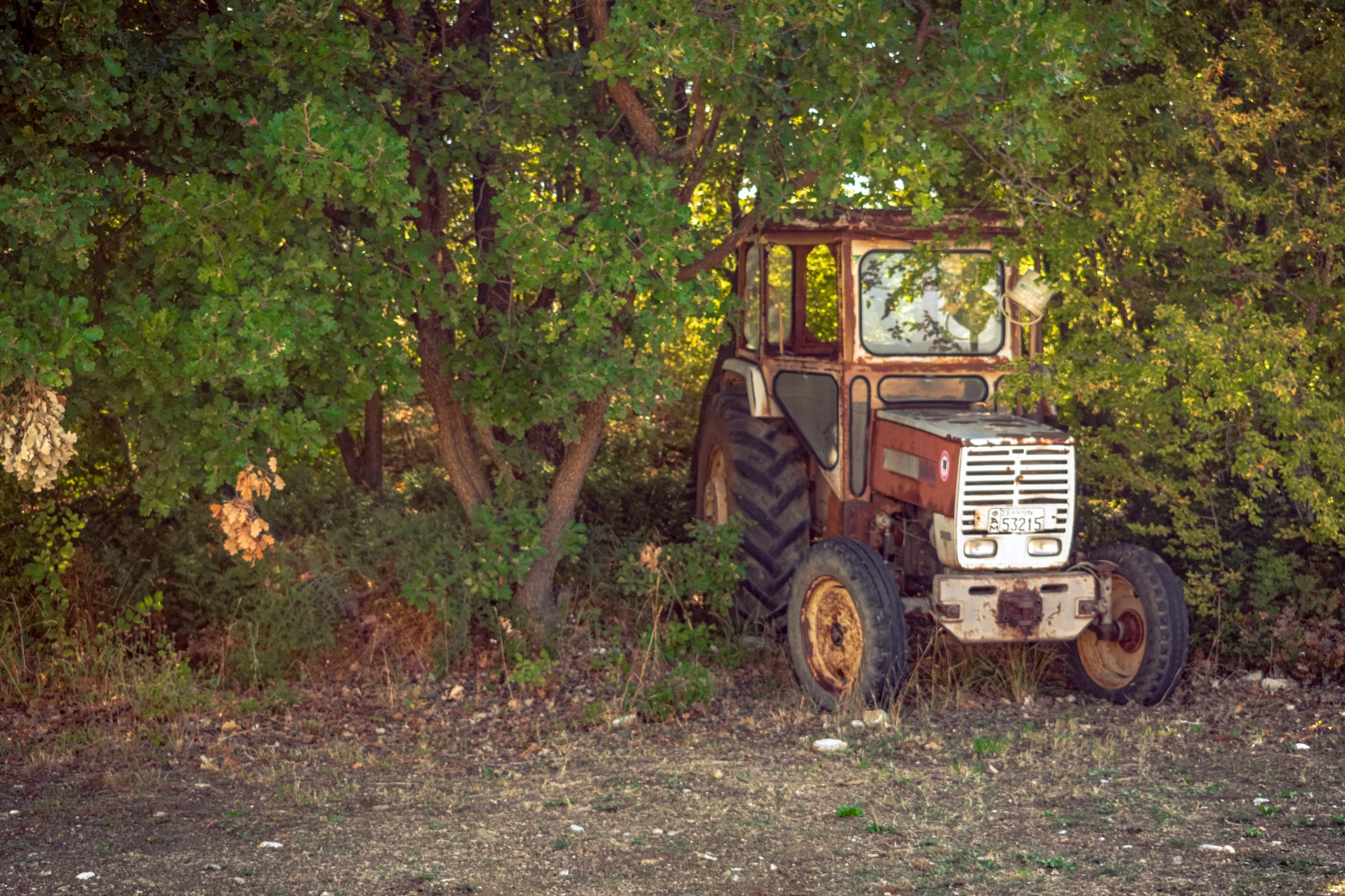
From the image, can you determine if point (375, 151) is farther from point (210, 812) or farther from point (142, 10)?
point (210, 812)

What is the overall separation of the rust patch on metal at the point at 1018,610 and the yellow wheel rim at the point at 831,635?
691 mm

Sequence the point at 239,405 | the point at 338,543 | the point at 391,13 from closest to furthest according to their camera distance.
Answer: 1. the point at 239,405
2. the point at 391,13
3. the point at 338,543

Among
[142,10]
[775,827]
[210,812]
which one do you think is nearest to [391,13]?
[142,10]

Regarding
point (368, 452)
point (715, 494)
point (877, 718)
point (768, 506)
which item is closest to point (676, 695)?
point (877, 718)

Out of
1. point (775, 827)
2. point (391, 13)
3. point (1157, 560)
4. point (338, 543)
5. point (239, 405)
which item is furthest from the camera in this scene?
point (338, 543)

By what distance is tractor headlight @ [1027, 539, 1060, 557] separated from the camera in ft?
23.0

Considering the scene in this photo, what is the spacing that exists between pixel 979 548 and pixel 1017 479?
15.3 inches

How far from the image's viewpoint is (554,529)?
8.38 meters

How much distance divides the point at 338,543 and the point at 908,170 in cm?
445

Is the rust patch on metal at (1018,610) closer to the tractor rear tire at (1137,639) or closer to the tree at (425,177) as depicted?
the tractor rear tire at (1137,639)

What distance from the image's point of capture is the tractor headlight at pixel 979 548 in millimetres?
6957

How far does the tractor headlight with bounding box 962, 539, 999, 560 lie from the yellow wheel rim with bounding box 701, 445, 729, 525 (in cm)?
220

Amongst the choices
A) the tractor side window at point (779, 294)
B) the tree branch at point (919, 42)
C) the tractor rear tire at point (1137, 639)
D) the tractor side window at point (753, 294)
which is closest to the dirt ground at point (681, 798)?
the tractor rear tire at point (1137, 639)

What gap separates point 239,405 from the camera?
6613 mm
